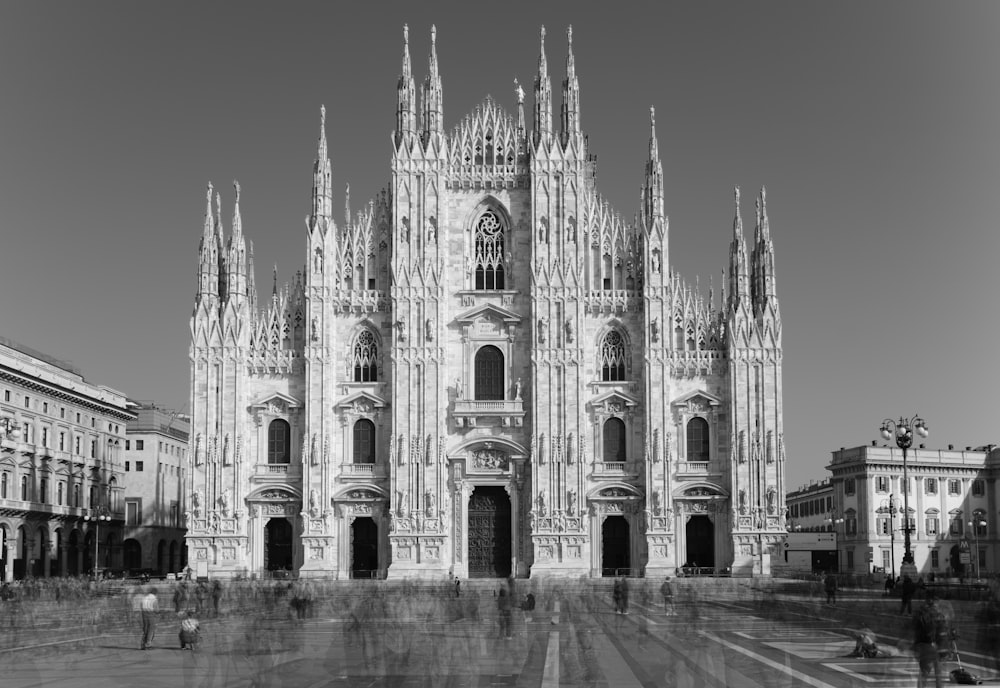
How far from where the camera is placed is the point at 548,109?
215 feet

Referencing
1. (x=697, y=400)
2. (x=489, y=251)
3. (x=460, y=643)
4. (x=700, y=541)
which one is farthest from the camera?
(x=489, y=251)

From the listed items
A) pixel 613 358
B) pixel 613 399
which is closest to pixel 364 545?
pixel 613 399

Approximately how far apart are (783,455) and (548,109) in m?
20.6

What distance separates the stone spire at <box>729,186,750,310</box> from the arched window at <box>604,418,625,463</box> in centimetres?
800

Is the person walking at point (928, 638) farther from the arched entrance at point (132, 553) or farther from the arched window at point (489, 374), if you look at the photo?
the arched entrance at point (132, 553)

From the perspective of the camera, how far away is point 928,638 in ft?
74.4

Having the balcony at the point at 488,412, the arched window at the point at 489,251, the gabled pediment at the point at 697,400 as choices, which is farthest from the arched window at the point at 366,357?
the gabled pediment at the point at 697,400

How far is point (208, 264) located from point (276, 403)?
301 inches

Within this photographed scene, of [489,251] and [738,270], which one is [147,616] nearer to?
[489,251]

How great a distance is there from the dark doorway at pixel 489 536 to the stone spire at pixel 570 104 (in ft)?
59.2

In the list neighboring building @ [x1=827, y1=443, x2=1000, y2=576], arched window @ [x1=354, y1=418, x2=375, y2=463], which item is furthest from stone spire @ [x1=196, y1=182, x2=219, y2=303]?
neighboring building @ [x1=827, y1=443, x2=1000, y2=576]

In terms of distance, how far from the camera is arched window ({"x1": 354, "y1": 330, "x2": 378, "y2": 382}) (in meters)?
64.8

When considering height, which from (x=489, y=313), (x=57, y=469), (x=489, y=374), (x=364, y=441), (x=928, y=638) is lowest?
(x=928, y=638)

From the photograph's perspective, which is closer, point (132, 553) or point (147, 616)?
point (147, 616)
